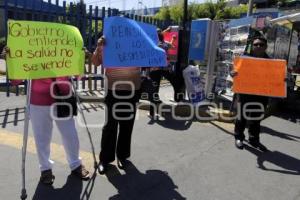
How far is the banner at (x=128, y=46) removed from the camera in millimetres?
4469

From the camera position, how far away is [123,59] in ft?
14.8

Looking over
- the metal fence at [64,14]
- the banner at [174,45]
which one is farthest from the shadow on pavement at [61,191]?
the banner at [174,45]

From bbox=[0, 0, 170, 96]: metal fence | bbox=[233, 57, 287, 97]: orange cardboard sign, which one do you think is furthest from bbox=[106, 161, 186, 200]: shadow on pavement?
bbox=[0, 0, 170, 96]: metal fence

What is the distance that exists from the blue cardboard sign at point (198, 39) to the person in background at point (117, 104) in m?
4.15

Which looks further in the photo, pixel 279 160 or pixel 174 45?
pixel 174 45

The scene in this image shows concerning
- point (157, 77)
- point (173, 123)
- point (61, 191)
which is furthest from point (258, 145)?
point (61, 191)

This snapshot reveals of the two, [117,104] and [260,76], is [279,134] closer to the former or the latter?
[260,76]

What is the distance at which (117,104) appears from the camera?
4.47m

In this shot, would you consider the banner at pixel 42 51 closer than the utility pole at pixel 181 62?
Yes

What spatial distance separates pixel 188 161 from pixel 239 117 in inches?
50.3

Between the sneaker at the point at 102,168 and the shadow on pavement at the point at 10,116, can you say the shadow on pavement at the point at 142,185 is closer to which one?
the sneaker at the point at 102,168

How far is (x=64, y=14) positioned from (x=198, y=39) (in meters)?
3.11

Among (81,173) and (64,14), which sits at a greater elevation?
(64,14)

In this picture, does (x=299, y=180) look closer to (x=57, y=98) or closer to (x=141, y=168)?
(x=141, y=168)
